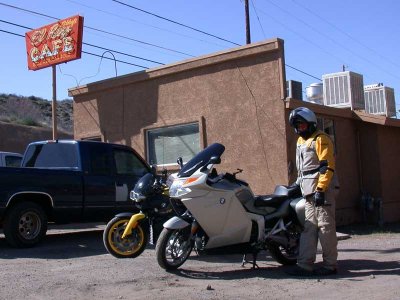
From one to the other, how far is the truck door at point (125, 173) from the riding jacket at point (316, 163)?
169 inches

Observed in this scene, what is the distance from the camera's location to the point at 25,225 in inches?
386

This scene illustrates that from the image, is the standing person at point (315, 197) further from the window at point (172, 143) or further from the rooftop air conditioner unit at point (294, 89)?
the window at point (172, 143)

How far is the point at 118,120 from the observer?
15.2m

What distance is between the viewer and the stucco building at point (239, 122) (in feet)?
39.7

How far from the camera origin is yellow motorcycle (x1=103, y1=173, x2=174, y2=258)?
25.1 ft

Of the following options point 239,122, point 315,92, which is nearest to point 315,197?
point 239,122

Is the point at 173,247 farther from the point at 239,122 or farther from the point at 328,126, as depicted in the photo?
the point at 328,126

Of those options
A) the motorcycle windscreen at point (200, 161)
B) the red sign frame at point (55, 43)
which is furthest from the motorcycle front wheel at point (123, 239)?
the red sign frame at point (55, 43)

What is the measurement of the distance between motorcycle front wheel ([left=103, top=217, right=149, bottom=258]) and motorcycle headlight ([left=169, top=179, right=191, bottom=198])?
30.5 inches

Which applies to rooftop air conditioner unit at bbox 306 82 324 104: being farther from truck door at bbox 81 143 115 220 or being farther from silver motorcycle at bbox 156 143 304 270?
silver motorcycle at bbox 156 143 304 270

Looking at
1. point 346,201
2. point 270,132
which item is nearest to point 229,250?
point 270,132

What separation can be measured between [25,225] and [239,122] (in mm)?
5189

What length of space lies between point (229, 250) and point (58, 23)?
13.5m

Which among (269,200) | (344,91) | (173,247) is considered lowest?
(173,247)
